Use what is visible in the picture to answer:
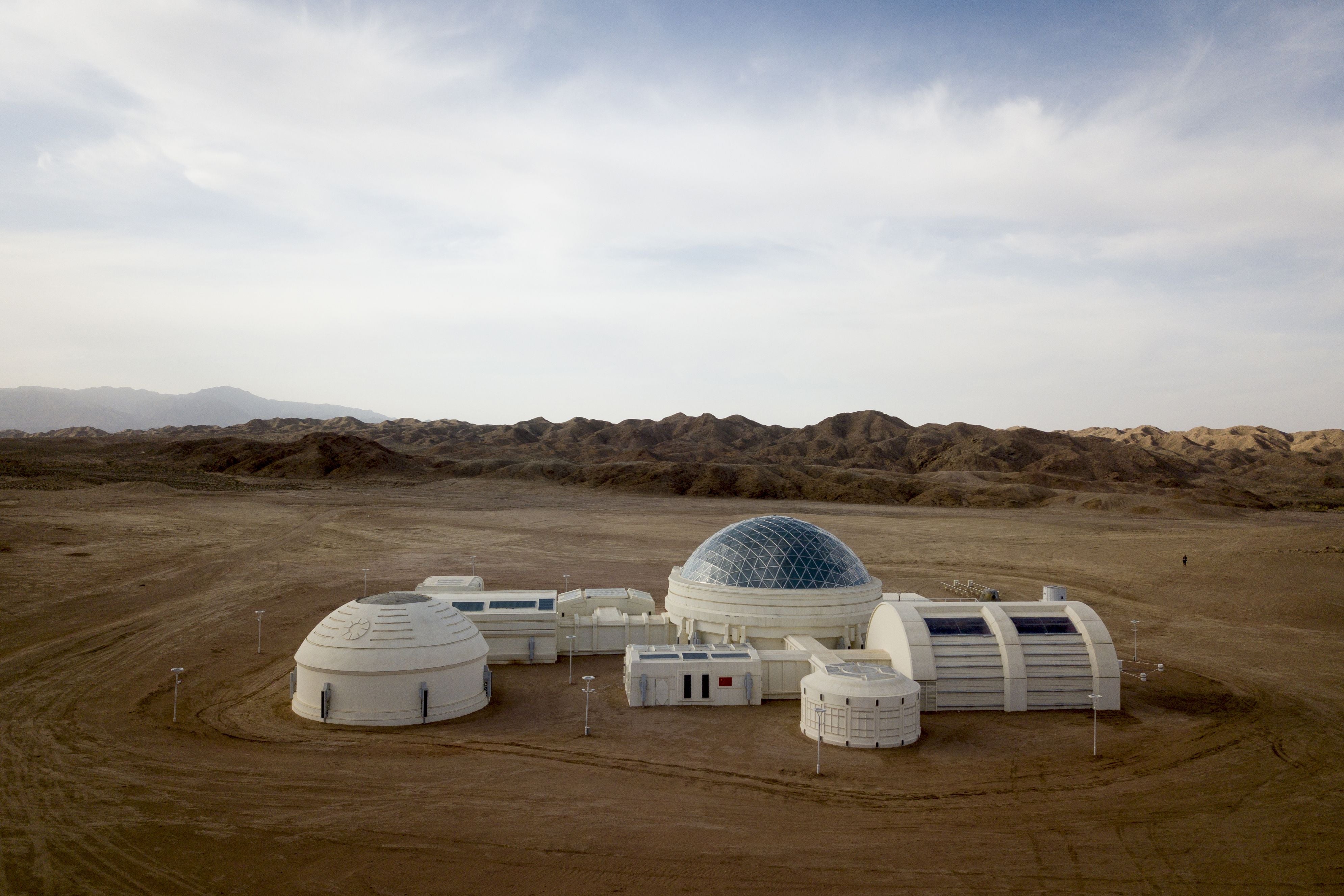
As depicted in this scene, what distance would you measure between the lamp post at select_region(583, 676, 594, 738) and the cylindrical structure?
21.5 ft

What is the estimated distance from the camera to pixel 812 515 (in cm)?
8656

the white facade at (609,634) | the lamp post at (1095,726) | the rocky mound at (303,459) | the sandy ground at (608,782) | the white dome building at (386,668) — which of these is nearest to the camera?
the sandy ground at (608,782)

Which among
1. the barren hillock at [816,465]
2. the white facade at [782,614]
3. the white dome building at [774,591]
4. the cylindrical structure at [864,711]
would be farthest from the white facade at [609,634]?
the barren hillock at [816,465]

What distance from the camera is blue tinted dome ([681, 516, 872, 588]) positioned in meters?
30.6

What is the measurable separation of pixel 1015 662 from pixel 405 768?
19281 millimetres

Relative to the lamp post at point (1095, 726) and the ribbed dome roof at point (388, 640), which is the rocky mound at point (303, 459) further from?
the lamp post at point (1095, 726)

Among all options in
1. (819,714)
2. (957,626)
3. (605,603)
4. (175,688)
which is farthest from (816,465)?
(175,688)

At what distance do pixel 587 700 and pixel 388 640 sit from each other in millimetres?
6367

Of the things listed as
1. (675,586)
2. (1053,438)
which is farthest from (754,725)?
(1053,438)

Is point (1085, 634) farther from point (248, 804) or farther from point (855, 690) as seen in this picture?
point (248, 804)

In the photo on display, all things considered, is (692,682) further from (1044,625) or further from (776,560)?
(1044,625)

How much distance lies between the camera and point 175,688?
1032 inches

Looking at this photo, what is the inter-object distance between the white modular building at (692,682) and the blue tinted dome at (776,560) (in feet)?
14.5

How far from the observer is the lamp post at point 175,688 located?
24000mm
